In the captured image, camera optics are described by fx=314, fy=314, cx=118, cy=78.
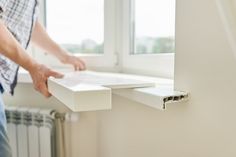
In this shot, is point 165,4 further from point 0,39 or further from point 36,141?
point 36,141

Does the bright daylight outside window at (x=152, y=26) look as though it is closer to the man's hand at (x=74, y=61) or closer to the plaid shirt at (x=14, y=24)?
the man's hand at (x=74, y=61)

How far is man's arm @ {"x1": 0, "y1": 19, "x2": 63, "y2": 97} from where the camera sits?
3.63 feet

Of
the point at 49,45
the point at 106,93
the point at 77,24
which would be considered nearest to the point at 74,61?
the point at 49,45

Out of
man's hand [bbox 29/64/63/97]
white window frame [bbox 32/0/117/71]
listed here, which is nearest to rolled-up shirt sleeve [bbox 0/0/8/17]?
man's hand [bbox 29/64/63/97]

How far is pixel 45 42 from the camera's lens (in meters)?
1.63

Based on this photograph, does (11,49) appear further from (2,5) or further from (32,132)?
(32,132)

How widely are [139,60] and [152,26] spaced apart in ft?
0.59

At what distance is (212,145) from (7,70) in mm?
914

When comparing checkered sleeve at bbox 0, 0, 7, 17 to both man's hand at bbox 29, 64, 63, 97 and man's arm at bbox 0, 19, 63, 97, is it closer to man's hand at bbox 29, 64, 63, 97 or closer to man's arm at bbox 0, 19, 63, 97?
man's arm at bbox 0, 19, 63, 97

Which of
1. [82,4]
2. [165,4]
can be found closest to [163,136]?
[165,4]

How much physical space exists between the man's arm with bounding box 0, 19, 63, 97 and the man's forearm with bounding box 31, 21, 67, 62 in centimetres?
42

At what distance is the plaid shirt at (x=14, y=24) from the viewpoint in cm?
133

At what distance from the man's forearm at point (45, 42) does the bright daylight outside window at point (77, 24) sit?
0.77 feet

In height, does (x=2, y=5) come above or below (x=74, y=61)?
above
